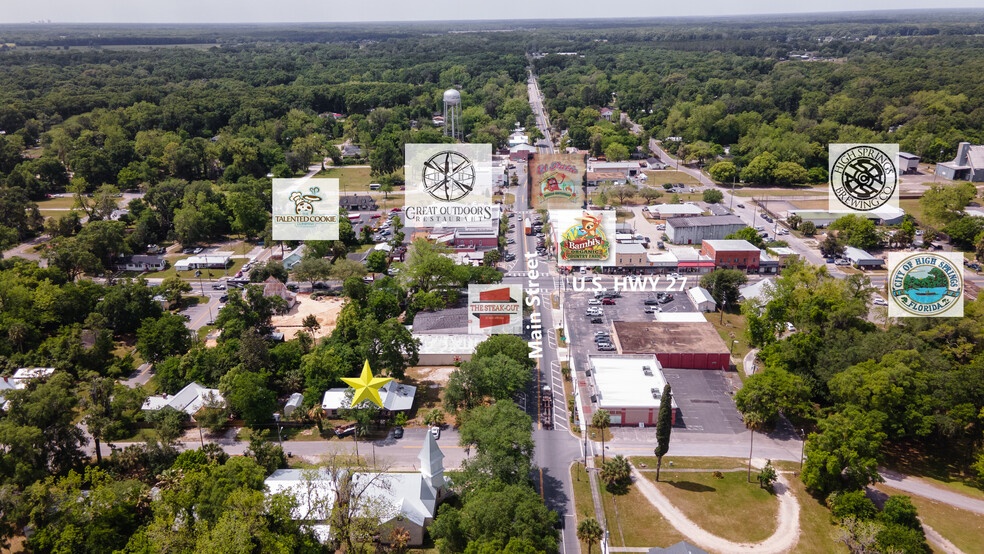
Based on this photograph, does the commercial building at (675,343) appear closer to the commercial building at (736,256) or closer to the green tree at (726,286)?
the green tree at (726,286)

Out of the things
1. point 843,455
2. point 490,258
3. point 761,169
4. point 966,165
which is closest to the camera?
point 843,455

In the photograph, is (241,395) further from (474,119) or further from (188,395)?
(474,119)

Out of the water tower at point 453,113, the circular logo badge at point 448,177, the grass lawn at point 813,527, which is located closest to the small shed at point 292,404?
the grass lawn at point 813,527

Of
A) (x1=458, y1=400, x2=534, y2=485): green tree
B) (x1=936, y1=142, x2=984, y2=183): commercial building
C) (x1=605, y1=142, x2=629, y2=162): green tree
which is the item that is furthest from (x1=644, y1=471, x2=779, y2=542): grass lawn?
(x1=936, y1=142, x2=984, y2=183): commercial building

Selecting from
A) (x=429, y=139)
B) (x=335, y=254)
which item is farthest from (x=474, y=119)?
(x=335, y=254)

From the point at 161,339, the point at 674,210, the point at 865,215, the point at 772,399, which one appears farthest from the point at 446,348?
the point at 865,215

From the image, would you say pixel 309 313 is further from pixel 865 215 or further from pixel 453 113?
pixel 865 215
